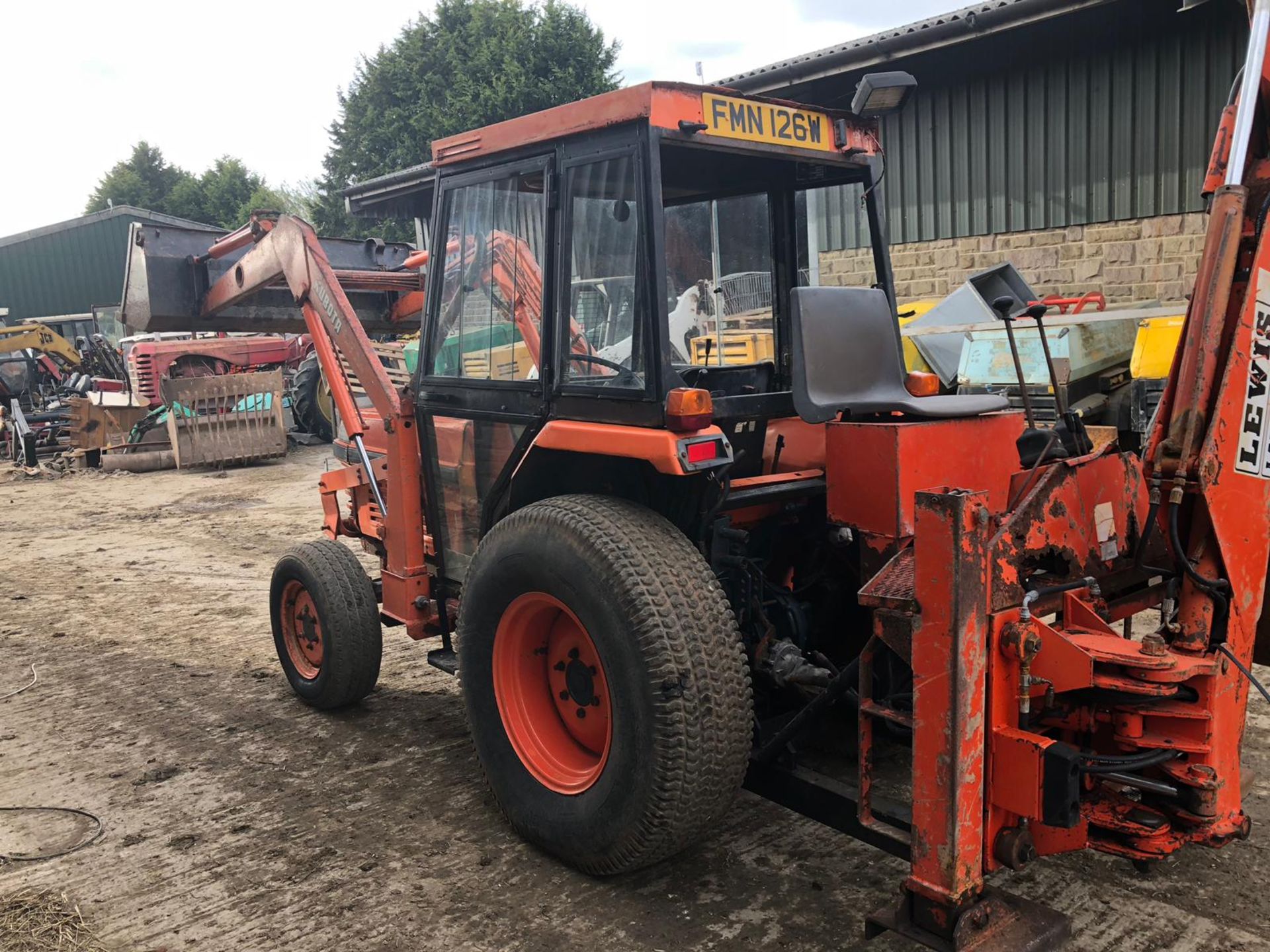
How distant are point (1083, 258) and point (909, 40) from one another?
252cm

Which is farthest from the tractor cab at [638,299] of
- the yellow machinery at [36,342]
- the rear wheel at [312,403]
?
the yellow machinery at [36,342]

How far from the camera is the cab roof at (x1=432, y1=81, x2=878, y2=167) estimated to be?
120 inches

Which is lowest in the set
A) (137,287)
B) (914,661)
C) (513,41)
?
(914,661)

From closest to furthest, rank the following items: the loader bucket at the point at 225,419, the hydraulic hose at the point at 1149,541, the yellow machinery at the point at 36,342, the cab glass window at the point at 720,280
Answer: the hydraulic hose at the point at 1149,541
the cab glass window at the point at 720,280
the loader bucket at the point at 225,419
the yellow machinery at the point at 36,342

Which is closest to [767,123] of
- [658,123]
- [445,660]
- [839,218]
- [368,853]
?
[658,123]

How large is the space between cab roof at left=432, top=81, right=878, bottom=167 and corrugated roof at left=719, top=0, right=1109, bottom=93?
6.26 meters

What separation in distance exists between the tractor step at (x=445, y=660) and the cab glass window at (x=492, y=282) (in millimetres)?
1101

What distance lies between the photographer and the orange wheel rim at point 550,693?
325 centimetres

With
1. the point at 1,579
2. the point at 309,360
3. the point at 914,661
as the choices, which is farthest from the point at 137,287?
the point at 309,360

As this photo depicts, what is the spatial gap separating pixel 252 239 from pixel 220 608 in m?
2.66

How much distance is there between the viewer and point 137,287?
17.9ft

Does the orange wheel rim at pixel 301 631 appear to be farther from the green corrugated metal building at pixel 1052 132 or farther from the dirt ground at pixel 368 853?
the green corrugated metal building at pixel 1052 132

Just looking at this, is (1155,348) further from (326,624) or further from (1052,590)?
(326,624)

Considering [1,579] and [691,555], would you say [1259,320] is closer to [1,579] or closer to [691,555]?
[691,555]
